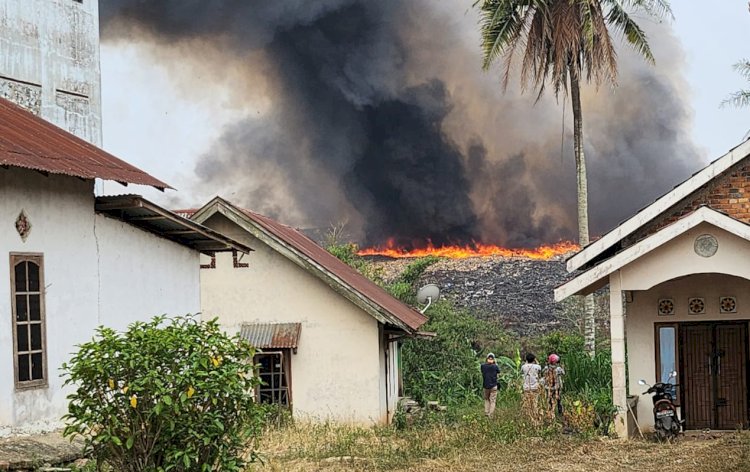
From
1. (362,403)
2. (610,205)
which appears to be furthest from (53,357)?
(610,205)

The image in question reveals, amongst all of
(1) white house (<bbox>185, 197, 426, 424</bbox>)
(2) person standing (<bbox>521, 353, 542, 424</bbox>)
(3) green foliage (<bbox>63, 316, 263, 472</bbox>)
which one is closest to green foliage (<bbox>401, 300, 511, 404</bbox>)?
(1) white house (<bbox>185, 197, 426, 424</bbox>)

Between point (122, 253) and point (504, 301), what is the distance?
85.4 feet

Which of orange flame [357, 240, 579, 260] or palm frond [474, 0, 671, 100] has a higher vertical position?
palm frond [474, 0, 671, 100]

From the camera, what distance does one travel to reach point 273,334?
23.2 m

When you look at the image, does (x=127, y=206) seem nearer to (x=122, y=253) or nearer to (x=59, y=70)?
(x=122, y=253)

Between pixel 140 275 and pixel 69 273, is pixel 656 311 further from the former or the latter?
pixel 69 273

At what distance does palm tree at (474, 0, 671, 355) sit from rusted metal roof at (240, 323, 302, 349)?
9.12 meters

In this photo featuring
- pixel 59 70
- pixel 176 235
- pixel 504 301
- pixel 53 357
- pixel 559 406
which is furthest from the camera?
pixel 504 301

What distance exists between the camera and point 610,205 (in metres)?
46.8

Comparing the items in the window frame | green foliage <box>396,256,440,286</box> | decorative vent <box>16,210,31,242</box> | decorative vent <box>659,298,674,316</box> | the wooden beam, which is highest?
the wooden beam

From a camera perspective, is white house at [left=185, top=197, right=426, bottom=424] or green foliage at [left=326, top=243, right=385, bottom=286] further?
green foliage at [left=326, top=243, right=385, bottom=286]

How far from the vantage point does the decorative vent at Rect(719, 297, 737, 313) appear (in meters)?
19.7

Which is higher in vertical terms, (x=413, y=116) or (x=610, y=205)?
(x=413, y=116)

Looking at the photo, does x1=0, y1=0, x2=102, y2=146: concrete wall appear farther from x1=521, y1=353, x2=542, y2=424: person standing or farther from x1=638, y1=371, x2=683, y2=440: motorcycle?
x1=638, y1=371, x2=683, y2=440: motorcycle
